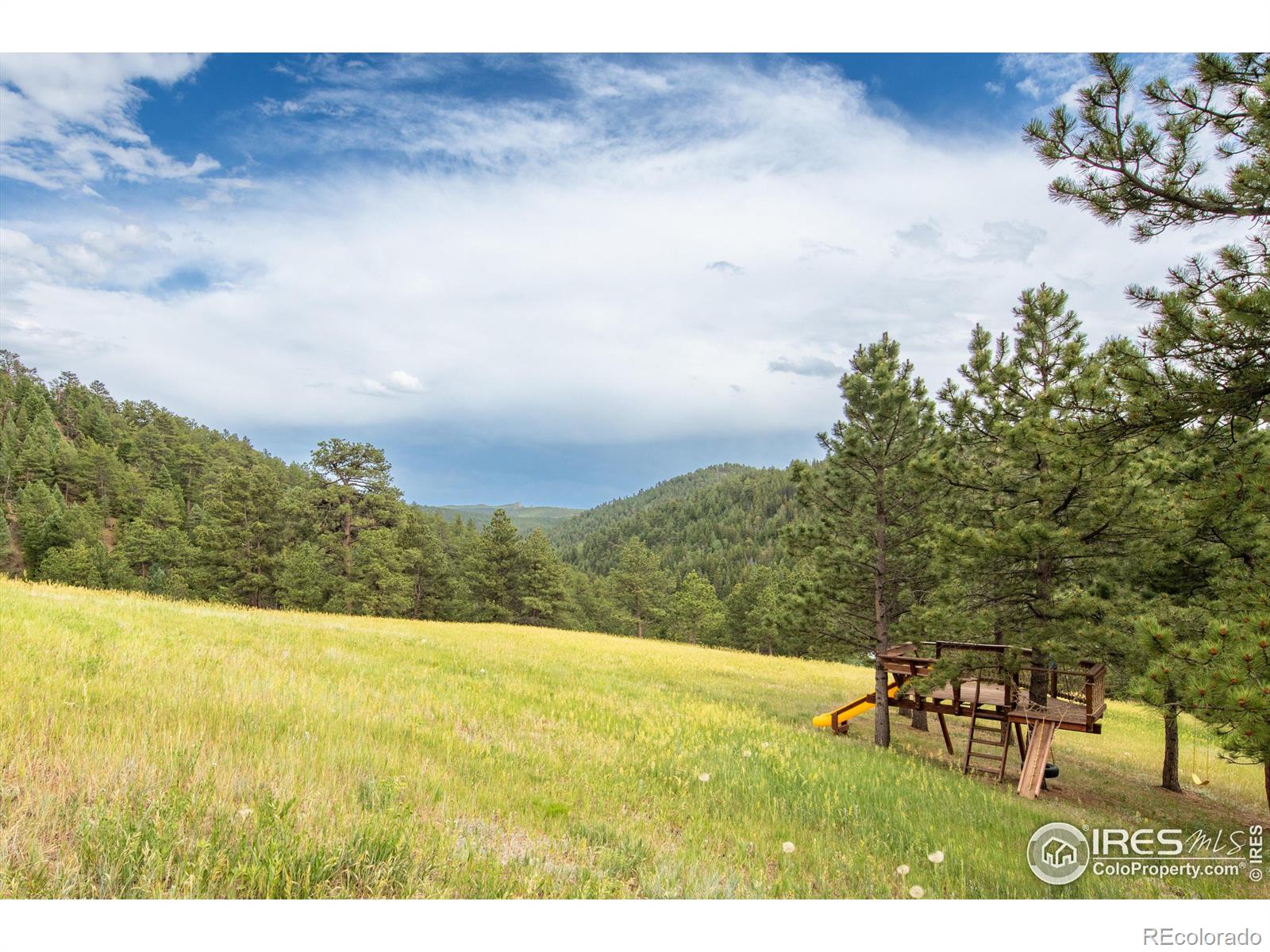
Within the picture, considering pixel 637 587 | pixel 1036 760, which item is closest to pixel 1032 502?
pixel 1036 760

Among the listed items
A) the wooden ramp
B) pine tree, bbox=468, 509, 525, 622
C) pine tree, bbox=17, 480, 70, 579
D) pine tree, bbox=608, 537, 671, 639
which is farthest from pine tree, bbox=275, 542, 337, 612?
the wooden ramp

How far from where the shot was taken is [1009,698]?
12000mm

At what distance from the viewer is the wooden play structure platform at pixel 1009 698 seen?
1127cm

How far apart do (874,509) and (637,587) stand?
2336 inches

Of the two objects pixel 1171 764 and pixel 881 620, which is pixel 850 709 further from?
pixel 1171 764

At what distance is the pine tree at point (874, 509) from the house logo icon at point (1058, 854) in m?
8.07

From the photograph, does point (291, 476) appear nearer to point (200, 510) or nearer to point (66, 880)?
point (200, 510)

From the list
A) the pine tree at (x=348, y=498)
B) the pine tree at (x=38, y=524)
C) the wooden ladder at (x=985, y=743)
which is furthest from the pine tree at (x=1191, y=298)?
the pine tree at (x=38, y=524)

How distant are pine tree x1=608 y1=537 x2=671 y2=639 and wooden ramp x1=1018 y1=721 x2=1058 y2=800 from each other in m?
60.0

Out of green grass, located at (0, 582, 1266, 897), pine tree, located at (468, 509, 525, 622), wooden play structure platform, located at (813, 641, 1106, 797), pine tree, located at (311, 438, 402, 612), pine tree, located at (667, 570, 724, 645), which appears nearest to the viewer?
green grass, located at (0, 582, 1266, 897)

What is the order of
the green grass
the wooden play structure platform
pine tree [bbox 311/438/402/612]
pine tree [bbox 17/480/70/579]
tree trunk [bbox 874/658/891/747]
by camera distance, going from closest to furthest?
the green grass, the wooden play structure platform, tree trunk [bbox 874/658/891/747], pine tree [bbox 311/438/402/612], pine tree [bbox 17/480/70/579]

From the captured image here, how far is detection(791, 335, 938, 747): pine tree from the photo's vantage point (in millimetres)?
13844

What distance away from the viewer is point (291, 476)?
142 m

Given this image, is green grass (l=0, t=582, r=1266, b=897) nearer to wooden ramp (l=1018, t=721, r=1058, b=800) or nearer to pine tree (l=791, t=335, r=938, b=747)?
wooden ramp (l=1018, t=721, r=1058, b=800)
